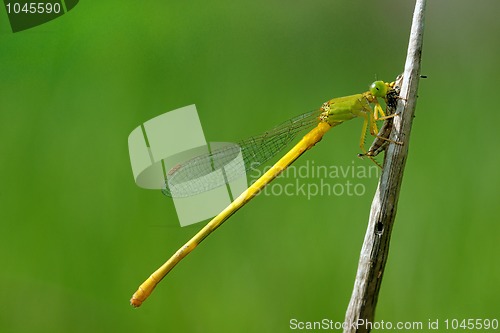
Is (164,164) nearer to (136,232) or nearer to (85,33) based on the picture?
(136,232)

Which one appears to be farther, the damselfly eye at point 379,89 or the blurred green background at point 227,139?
the blurred green background at point 227,139

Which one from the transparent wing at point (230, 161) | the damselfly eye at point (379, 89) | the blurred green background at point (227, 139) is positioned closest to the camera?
the damselfly eye at point (379, 89)

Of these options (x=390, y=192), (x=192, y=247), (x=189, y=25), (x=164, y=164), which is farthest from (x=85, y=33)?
(x=390, y=192)

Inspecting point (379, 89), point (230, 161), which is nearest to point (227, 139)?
point (230, 161)

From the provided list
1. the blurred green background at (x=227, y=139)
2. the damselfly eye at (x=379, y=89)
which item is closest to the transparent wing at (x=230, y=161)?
the blurred green background at (x=227, y=139)

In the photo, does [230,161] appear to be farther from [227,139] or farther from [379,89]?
[379,89]

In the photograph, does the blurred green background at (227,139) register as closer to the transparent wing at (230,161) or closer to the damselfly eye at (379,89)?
the transparent wing at (230,161)
